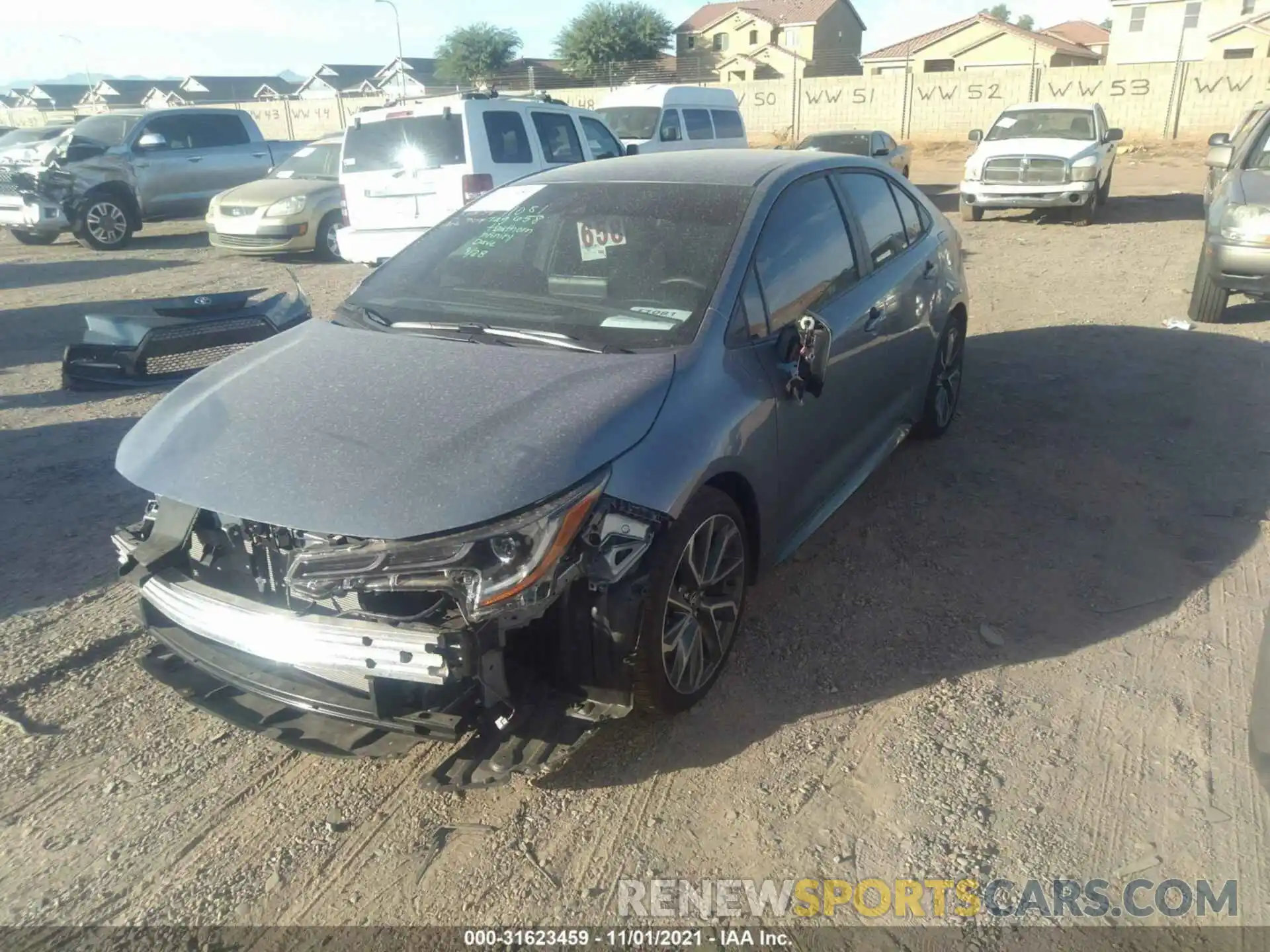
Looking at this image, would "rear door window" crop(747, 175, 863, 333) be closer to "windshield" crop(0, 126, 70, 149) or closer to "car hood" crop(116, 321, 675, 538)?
"car hood" crop(116, 321, 675, 538)

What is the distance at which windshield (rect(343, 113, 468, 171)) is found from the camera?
9727mm

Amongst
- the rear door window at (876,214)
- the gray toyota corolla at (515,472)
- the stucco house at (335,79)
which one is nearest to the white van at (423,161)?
the rear door window at (876,214)

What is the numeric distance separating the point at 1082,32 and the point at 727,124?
204 ft

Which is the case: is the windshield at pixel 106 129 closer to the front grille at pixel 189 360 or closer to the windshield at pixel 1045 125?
the front grille at pixel 189 360

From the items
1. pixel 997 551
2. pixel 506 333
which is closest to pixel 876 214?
pixel 997 551

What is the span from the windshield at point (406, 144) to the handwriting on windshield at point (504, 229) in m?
6.06

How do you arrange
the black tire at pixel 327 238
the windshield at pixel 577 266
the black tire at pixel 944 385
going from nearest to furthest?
the windshield at pixel 577 266 → the black tire at pixel 944 385 → the black tire at pixel 327 238

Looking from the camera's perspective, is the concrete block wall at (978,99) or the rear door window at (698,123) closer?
the rear door window at (698,123)

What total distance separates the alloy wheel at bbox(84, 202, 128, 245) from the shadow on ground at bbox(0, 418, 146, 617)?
30.6 feet

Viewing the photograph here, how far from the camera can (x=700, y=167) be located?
4.10 m

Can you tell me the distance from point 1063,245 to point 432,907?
12385 mm

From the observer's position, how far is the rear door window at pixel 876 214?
14.6 ft

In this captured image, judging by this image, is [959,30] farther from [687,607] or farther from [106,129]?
[687,607]

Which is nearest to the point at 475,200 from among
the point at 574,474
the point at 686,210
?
the point at 686,210
